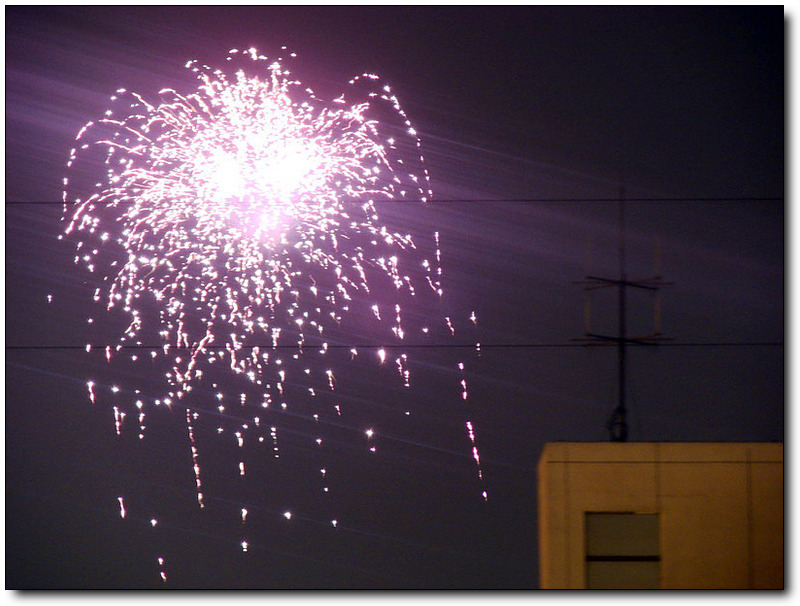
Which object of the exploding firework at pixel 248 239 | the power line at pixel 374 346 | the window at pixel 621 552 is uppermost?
the exploding firework at pixel 248 239

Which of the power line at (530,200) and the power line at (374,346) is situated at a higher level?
the power line at (530,200)

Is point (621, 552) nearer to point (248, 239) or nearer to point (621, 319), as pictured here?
point (621, 319)

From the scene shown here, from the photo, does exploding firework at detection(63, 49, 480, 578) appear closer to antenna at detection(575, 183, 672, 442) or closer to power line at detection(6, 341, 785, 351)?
power line at detection(6, 341, 785, 351)

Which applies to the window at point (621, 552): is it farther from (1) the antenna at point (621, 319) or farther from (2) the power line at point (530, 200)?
(2) the power line at point (530, 200)

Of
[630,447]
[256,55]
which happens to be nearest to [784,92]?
[630,447]

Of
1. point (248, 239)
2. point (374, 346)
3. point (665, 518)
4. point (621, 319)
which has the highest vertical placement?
point (248, 239)

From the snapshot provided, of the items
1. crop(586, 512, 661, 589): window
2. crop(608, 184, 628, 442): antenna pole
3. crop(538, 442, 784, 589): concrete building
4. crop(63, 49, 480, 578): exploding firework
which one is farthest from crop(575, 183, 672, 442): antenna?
crop(63, 49, 480, 578): exploding firework

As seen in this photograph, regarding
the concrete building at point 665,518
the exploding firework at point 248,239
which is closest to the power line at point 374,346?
the exploding firework at point 248,239

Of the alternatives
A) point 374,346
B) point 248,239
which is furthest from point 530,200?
point 248,239

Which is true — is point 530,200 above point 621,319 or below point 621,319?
above
